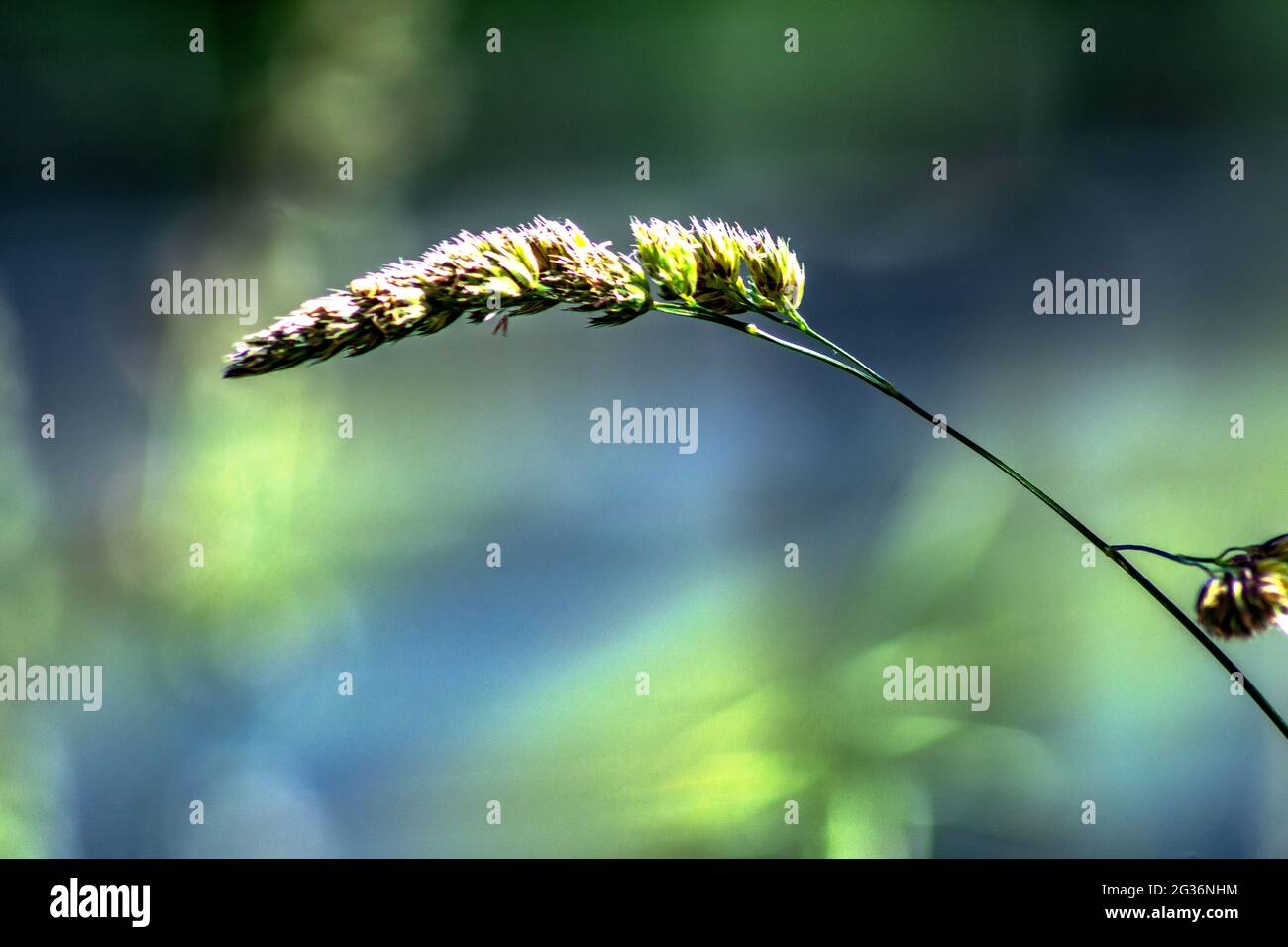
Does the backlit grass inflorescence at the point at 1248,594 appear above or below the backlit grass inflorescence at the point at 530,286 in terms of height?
below

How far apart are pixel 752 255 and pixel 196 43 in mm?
1178

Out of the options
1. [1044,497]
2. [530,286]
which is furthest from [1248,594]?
[530,286]

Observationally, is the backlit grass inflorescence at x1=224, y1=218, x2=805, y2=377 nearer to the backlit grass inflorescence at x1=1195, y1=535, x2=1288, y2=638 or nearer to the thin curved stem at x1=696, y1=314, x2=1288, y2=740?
the thin curved stem at x1=696, y1=314, x2=1288, y2=740

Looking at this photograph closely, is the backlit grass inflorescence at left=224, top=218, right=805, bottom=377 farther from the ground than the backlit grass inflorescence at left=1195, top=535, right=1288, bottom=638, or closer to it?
farther from the ground

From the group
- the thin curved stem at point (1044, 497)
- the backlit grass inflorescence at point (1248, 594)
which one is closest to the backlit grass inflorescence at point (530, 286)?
the thin curved stem at point (1044, 497)

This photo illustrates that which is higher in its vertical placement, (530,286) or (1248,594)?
(530,286)

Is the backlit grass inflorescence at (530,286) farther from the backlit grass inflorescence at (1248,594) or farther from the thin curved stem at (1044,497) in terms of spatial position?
the backlit grass inflorescence at (1248,594)

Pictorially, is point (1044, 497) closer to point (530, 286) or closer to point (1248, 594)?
point (1248, 594)

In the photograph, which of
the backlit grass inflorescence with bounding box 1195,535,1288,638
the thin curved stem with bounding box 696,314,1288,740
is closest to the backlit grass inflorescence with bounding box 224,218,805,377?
the thin curved stem with bounding box 696,314,1288,740

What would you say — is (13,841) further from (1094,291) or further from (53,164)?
(1094,291)

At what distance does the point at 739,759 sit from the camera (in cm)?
122

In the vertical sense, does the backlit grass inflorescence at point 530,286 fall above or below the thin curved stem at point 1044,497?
above
